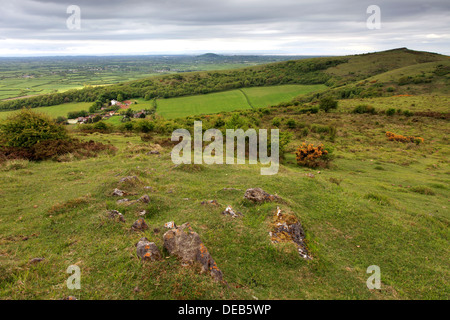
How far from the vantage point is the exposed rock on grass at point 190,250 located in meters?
7.91

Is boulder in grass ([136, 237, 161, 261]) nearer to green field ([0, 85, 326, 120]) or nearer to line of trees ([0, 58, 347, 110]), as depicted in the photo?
green field ([0, 85, 326, 120])

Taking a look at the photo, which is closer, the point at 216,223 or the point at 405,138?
the point at 216,223

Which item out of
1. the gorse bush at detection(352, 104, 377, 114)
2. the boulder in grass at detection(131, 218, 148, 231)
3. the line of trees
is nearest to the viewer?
the boulder in grass at detection(131, 218, 148, 231)

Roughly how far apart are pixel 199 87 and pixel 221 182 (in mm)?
119517

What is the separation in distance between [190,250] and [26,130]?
27610 mm

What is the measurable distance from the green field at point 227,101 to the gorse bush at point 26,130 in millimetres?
55007

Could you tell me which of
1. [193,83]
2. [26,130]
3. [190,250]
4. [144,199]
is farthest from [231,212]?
[193,83]

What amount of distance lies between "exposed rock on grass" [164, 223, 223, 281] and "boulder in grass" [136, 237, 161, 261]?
1.66ft

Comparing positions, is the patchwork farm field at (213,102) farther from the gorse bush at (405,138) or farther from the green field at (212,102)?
the gorse bush at (405,138)

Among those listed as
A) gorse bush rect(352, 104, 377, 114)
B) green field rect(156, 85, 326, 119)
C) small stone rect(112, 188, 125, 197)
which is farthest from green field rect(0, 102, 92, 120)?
gorse bush rect(352, 104, 377, 114)

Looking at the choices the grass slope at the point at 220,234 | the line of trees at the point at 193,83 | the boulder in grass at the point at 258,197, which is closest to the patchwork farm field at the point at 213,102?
the line of trees at the point at 193,83

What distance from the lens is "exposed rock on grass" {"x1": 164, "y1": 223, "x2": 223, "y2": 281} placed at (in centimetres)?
791

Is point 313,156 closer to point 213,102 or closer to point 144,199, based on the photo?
point 144,199

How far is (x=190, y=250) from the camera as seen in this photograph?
27.0 ft
